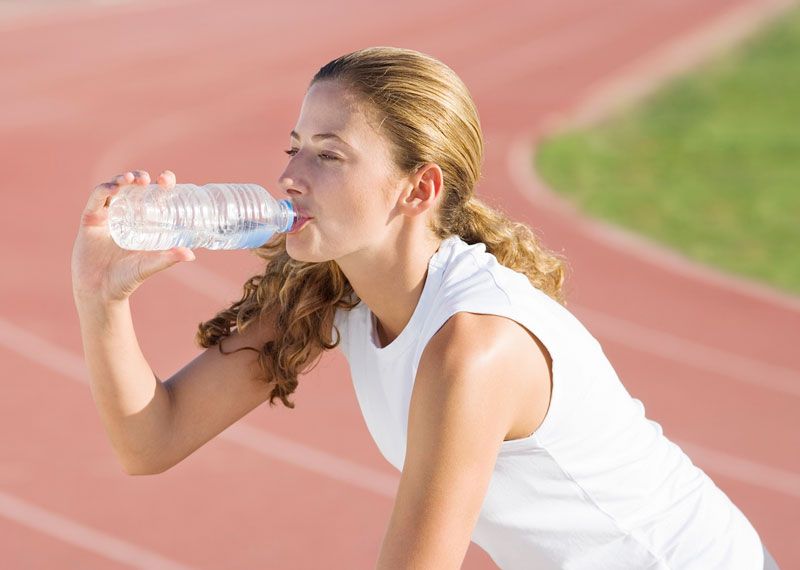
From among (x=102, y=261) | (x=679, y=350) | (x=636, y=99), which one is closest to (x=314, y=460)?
(x=679, y=350)

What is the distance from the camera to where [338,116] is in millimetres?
2469

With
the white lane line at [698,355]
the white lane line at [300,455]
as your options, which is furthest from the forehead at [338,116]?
the white lane line at [698,355]

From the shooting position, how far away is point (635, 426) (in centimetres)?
247

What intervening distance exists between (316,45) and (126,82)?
3.54 m

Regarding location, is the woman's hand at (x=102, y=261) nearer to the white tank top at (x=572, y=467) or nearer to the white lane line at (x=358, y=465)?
the white tank top at (x=572, y=467)

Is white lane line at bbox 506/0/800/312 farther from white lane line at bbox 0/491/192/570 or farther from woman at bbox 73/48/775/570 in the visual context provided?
woman at bbox 73/48/775/570

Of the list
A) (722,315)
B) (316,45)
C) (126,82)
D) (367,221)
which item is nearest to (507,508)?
(367,221)

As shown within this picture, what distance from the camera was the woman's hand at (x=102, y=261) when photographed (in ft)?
8.78

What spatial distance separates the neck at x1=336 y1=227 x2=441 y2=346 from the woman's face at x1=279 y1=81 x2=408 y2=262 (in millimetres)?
80

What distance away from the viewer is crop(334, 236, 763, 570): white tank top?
2.32 metres

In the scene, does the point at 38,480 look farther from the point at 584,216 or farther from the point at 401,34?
the point at 401,34

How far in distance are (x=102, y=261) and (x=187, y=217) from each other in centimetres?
19

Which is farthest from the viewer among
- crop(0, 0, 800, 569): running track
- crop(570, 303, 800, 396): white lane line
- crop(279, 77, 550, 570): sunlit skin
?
crop(570, 303, 800, 396): white lane line

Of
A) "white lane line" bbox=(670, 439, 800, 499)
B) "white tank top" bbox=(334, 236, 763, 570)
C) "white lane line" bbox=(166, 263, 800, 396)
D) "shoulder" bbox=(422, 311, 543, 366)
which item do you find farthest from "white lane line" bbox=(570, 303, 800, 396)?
"shoulder" bbox=(422, 311, 543, 366)
